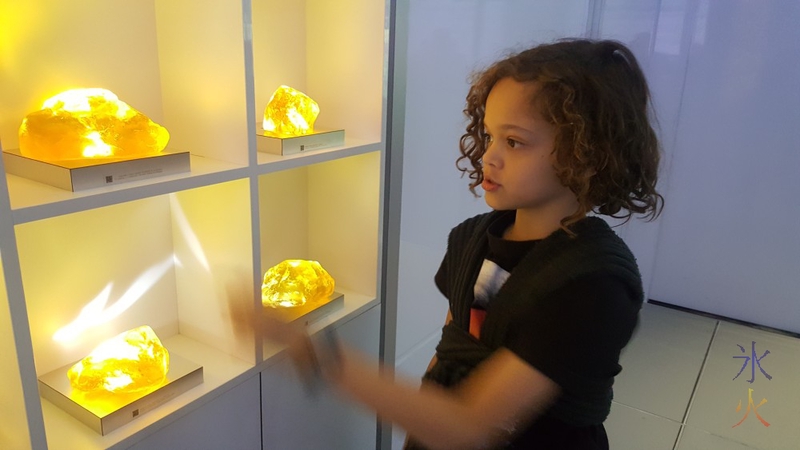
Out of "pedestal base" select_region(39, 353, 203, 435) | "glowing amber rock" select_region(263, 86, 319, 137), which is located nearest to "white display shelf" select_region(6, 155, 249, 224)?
"glowing amber rock" select_region(263, 86, 319, 137)

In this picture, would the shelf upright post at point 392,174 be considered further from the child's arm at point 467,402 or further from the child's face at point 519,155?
the child's arm at point 467,402

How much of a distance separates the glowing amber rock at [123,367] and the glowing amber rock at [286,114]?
0.45 metres

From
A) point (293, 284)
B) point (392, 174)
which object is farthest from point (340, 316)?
point (392, 174)

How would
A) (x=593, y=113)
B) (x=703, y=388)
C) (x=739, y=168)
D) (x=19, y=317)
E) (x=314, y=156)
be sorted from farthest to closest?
(x=739, y=168), (x=703, y=388), (x=314, y=156), (x=593, y=113), (x=19, y=317)

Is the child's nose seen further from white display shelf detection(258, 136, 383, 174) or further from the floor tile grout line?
the floor tile grout line

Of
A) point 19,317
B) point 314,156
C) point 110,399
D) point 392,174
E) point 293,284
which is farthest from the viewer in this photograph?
point 392,174

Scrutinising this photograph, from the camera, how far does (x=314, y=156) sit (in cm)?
115

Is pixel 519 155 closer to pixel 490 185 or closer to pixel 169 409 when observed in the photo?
pixel 490 185

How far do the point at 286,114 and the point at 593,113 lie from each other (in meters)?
0.60

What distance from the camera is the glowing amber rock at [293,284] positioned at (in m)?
1.27

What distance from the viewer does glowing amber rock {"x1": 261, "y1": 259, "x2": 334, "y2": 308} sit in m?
1.27

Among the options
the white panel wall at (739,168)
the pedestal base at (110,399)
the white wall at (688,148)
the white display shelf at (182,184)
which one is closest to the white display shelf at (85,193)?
the white display shelf at (182,184)

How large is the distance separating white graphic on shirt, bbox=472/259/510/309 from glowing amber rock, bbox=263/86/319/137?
48 cm

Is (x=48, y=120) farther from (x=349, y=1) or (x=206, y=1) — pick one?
(x=349, y=1)
